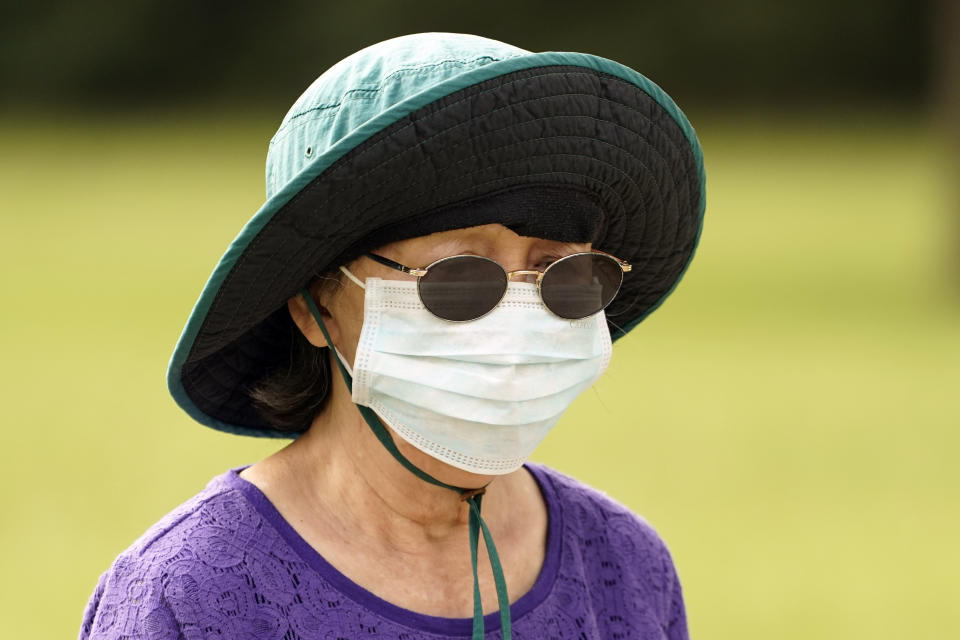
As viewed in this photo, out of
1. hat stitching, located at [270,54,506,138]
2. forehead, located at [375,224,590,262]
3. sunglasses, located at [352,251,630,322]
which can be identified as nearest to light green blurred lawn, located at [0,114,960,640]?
sunglasses, located at [352,251,630,322]

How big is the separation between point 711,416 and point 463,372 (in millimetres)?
8254

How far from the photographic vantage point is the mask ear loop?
80.7 inches

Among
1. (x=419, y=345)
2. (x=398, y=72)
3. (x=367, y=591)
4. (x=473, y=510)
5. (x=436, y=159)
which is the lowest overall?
(x=367, y=591)

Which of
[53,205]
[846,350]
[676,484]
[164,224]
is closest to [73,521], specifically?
[676,484]

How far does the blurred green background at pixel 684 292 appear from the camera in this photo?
739 centimetres

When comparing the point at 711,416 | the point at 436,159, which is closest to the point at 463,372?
the point at 436,159

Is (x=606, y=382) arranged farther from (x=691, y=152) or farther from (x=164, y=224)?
(x=164, y=224)

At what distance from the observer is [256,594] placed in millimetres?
1938

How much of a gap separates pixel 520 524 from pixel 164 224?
19.5m

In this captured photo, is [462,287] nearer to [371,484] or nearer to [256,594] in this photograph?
[371,484]

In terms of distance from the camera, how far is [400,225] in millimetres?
1940

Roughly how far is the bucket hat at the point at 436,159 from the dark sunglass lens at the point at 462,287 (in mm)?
66

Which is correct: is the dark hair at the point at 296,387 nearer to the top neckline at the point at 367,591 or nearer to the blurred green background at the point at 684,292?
the top neckline at the point at 367,591

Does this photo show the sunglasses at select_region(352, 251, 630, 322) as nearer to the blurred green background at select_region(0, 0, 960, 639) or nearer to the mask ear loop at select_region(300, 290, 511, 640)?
the mask ear loop at select_region(300, 290, 511, 640)
